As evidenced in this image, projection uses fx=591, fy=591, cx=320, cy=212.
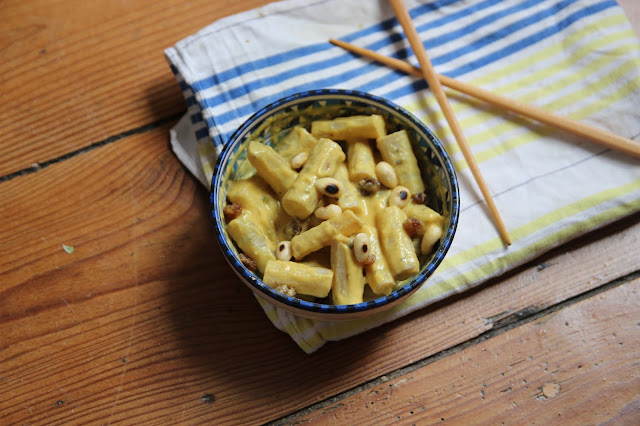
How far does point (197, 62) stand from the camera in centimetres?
91

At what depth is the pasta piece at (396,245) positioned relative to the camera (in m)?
0.71

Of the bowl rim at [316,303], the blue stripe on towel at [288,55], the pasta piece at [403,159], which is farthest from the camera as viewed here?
the blue stripe on towel at [288,55]

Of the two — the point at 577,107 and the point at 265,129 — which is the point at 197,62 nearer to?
the point at 265,129

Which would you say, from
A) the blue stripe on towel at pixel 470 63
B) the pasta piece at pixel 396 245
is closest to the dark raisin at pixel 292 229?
the pasta piece at pixel 396 245

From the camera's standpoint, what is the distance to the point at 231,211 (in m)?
0.75

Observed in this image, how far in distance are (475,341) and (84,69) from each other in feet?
2.47

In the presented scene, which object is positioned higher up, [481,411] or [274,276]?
[274,276]

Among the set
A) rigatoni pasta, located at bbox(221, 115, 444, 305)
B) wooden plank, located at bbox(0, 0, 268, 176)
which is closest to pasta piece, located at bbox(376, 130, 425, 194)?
rigatoni pasta, located at bbox(221, 115, 444, 305)

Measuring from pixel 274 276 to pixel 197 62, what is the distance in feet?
1.30

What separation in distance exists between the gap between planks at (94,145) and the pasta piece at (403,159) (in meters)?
0.37

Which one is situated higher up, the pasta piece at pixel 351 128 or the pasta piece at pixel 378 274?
the pasta piece at pixel 351 128

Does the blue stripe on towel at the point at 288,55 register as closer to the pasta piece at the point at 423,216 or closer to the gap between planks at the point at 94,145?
the gap between planks at the point at 94,145

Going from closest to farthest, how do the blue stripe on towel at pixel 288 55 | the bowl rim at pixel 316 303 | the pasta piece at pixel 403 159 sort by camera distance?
1. the bowl rim at pixel 316 303
2. the pasta piece at pixel 403 159
3. the blue stripe on towel at pixel 288 55

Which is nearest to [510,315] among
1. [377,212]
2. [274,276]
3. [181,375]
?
[377,212]
